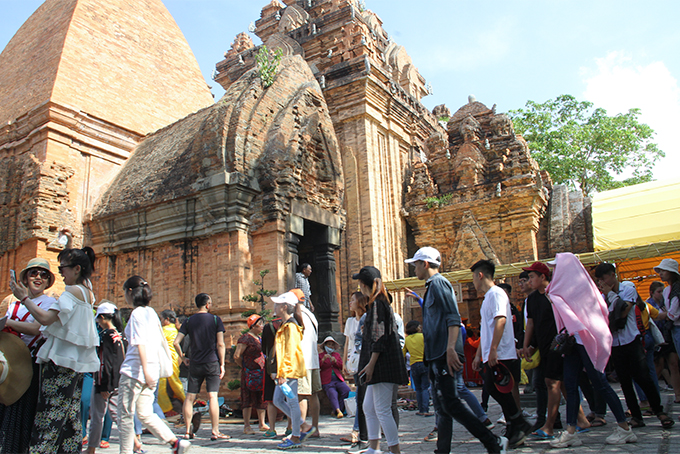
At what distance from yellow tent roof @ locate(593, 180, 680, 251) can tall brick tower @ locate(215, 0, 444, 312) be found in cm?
611

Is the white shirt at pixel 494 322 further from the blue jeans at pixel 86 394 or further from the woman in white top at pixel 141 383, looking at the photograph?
the blue jeans at pixel 86 394

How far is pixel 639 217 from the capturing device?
13523mm

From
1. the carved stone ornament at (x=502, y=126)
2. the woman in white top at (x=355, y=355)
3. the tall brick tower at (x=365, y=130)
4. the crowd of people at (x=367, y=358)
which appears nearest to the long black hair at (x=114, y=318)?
the crowd of people at (x=367, y=358)

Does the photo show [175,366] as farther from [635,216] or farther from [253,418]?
[635,216]

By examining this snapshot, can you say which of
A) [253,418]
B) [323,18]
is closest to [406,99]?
[323,18]

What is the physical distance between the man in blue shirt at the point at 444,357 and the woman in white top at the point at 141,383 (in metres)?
2.16

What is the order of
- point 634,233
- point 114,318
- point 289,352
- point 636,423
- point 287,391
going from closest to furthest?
point 636,423
point 287,391
point 289,352
point 114,318
point 634,233

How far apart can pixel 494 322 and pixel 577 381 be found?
1.11 m

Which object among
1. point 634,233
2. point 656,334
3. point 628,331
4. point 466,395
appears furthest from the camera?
point 634,233

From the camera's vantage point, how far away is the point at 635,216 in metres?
13.6

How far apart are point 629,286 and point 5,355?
18.3 ft

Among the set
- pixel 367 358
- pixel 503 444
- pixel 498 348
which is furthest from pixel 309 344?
pixel 503 444

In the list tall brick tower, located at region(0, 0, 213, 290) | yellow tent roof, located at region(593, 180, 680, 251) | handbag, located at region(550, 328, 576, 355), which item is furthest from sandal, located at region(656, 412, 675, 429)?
tall brick tower, located at region(0, 0, 213, 290)

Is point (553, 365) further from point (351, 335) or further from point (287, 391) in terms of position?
point (287, 391)
